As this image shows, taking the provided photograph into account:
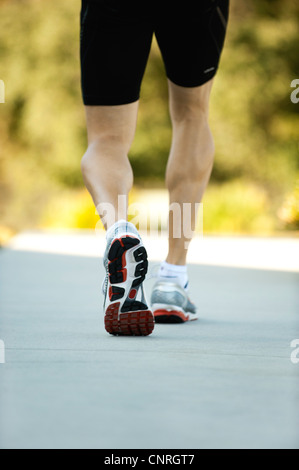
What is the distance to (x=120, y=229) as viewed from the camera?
2.10 meters

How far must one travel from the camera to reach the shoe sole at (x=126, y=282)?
2.03 m

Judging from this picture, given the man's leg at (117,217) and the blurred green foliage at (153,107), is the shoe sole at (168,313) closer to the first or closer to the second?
the man's leg at (117,217)

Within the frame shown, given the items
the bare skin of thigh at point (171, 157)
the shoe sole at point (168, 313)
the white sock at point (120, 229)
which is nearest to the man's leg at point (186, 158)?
the bare skin of thigh at point (171, 157)

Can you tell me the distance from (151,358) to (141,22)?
3.33 feet

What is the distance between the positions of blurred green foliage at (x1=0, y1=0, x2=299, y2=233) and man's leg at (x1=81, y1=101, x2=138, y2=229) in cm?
1280

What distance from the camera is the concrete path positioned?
45.3 inches

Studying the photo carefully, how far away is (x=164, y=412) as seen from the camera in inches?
50.0

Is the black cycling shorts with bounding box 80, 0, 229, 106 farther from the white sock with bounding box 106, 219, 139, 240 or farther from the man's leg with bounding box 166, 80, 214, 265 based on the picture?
the white sock with bounding box 106, 219, 139, 240

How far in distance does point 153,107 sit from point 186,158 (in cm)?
1581

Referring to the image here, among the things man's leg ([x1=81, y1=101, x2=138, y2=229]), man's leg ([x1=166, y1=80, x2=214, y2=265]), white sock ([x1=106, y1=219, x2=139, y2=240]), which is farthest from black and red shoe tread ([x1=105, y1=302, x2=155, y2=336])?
man's leg ([x1=166, y1=80, x2=214, y2=265])

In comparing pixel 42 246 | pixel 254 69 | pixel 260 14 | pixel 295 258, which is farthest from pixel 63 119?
pixel 295 258

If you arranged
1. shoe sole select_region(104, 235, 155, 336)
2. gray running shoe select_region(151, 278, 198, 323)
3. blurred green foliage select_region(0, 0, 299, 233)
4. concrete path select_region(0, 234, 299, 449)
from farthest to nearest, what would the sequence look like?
blurred green foliage select_region(0, 0, 299, 233), gray running shoe select_region(151, 278, 198, 323), shoe sole select_region(104, 235, 155, 336), concrete path select_region(0, 234, 299, 449)

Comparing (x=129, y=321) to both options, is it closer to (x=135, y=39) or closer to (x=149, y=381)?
(x=149, y=381)

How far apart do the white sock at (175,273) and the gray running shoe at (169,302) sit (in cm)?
2
